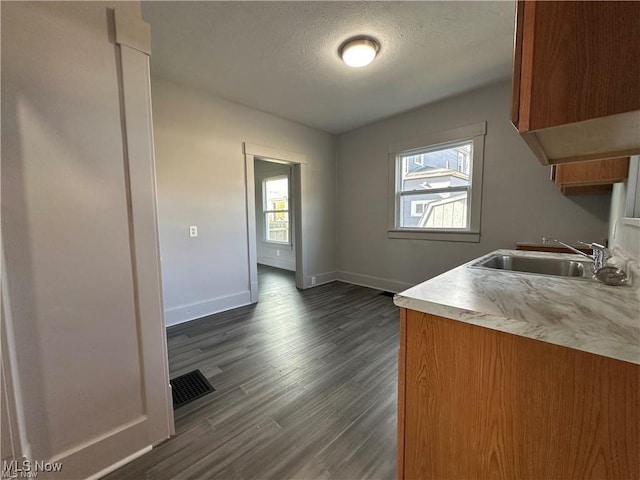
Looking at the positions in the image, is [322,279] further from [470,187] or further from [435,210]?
[470,187]

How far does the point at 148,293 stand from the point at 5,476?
2.63 feet

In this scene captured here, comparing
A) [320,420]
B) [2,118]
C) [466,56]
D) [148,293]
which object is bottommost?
[320,420]

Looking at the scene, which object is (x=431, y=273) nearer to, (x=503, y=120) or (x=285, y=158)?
(x=503, y=120)

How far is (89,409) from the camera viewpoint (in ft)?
3.90

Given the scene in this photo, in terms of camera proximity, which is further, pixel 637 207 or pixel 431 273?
pixel 431 273

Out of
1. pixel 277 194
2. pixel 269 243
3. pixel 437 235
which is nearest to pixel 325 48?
pixel 437 235

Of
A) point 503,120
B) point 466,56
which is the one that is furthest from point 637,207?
point 503,120

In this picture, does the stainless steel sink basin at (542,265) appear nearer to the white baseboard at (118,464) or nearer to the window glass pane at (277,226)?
the white baseboard at (118,464)

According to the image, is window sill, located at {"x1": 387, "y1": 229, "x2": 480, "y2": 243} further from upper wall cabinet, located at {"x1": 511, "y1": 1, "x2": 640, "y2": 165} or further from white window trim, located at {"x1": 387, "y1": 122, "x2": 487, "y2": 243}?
upper wall cabinet, located at {"x1": 511, "y1": 1, "x2": 640, "y2": 165}

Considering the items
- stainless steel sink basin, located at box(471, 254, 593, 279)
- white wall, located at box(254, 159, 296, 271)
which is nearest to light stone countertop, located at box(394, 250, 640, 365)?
stainless steel sink basin, located at box(471, 254, 593, 279)

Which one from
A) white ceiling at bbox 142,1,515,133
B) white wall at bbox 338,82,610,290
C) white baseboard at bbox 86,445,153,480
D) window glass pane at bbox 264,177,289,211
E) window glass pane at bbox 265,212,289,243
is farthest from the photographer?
window glass pane at bbox 265,212,289,243

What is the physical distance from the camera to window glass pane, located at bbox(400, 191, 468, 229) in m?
3.39

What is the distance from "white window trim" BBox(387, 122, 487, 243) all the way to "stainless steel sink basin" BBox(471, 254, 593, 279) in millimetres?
1468

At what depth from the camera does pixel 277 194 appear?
20.1 feet
